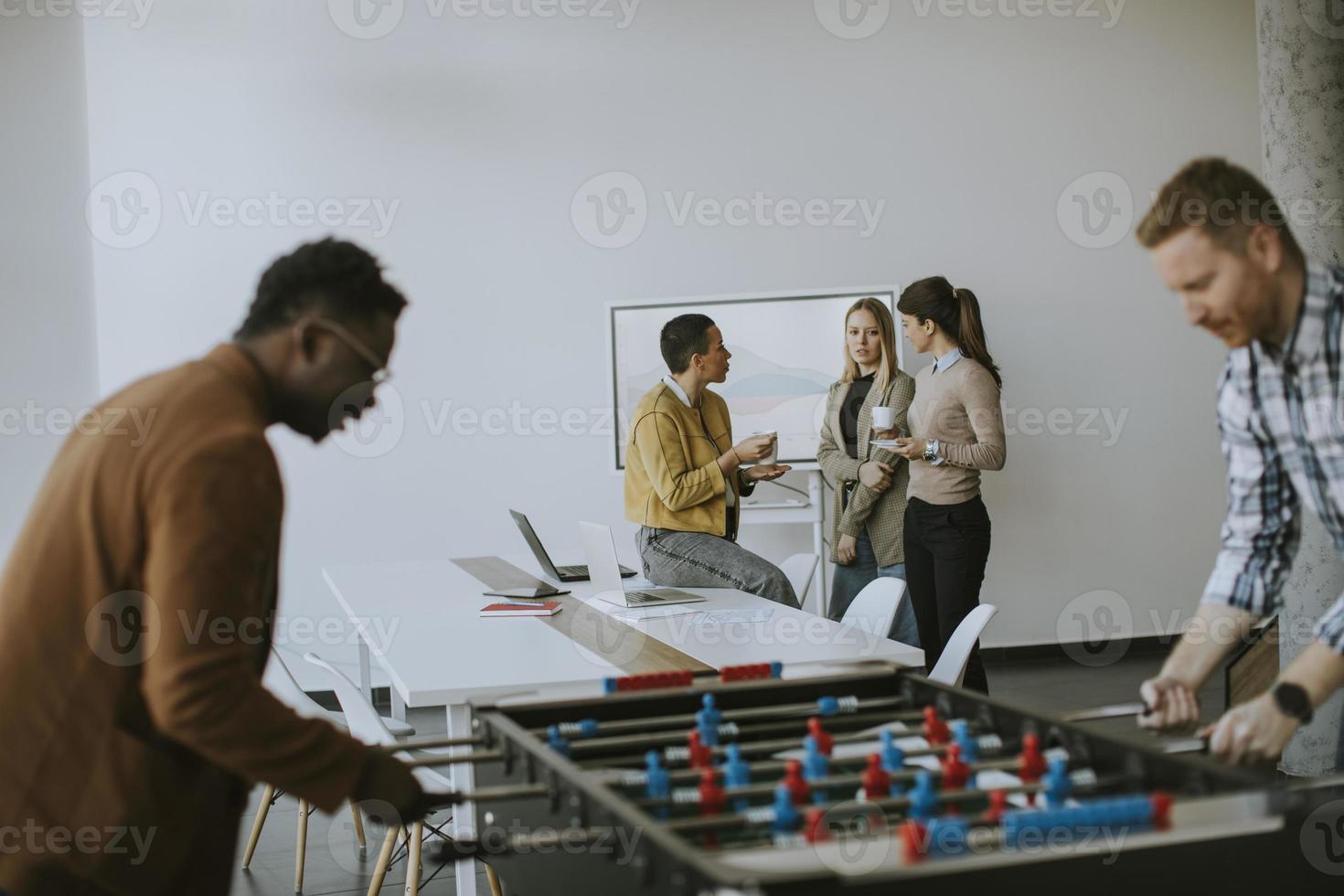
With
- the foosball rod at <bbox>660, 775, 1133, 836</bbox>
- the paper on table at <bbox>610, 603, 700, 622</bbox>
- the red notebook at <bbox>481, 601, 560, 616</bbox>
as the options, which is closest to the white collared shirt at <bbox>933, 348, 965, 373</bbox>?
the paper on table at <bbox>610, 603, 700, 622</bbox>

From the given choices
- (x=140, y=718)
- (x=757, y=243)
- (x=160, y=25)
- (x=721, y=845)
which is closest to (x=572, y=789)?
(x=721, y=845)

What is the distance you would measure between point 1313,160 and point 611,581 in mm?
2751

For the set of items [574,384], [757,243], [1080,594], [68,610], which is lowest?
[1080,594]

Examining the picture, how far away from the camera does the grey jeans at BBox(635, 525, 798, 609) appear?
418 centimetres

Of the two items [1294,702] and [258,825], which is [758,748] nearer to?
[1294,702]

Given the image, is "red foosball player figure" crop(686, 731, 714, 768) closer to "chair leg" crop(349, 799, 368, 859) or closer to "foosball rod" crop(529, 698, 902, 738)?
"foosball rod" crop(529, 698, 902, 738)

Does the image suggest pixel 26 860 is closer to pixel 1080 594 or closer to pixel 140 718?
pixel 140 718

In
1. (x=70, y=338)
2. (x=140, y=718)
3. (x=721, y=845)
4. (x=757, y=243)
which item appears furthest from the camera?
(x=757, y=243)

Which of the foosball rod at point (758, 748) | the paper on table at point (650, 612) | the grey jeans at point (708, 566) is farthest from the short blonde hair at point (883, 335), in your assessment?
the foosball rod at point (758, 748)

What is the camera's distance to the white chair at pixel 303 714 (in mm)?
3135

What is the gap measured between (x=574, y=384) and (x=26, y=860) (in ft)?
15.5

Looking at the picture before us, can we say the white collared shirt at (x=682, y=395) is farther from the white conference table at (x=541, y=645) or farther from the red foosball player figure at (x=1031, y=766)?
the red foosball player figure at (x=1031, y=766)

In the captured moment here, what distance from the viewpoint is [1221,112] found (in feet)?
21.9

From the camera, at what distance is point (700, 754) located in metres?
1.84
